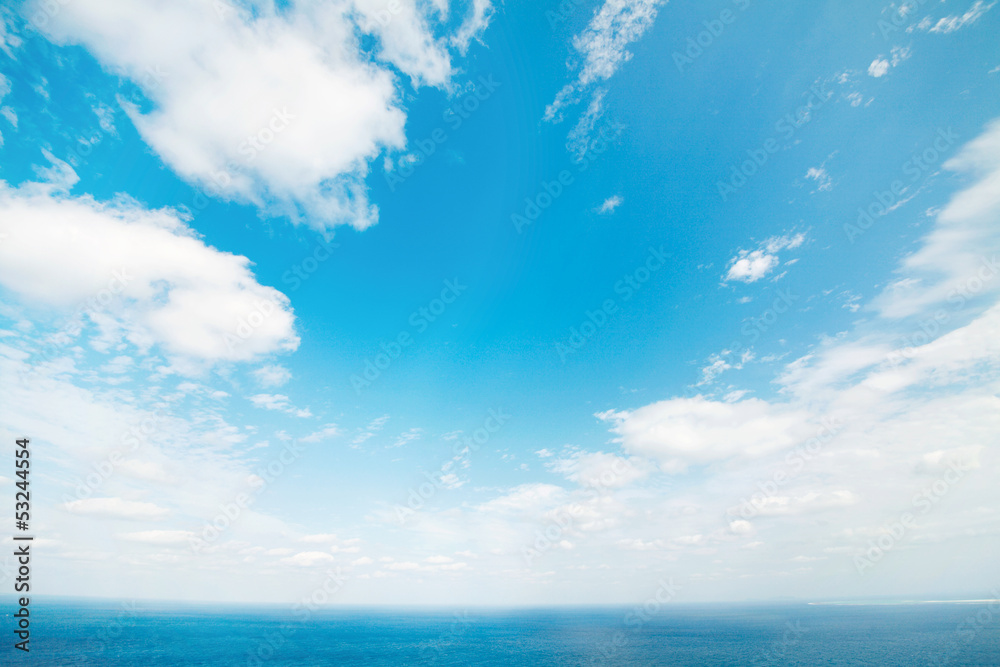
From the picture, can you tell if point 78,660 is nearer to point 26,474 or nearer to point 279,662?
point 279,662

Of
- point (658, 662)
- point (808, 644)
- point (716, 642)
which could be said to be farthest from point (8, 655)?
point (808, 644)

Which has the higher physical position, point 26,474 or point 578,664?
point 26,474

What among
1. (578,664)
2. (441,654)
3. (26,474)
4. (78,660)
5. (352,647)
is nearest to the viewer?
(26,474)

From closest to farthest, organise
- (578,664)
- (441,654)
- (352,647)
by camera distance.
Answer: (578,664), (441,654), (352,647)

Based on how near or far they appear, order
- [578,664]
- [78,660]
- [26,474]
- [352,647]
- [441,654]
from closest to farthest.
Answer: [26,474]
[78,660]
[578,664]
[441,654]
[352,647]

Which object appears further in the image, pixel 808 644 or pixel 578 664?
pixel 808 644

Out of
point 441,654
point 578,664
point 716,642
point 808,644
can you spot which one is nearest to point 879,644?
point 808,644

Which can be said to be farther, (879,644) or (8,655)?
(879,644)

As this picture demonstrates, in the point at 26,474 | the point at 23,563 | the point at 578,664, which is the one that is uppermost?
the point at 26,474

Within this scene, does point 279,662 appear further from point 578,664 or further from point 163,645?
point 578,664
